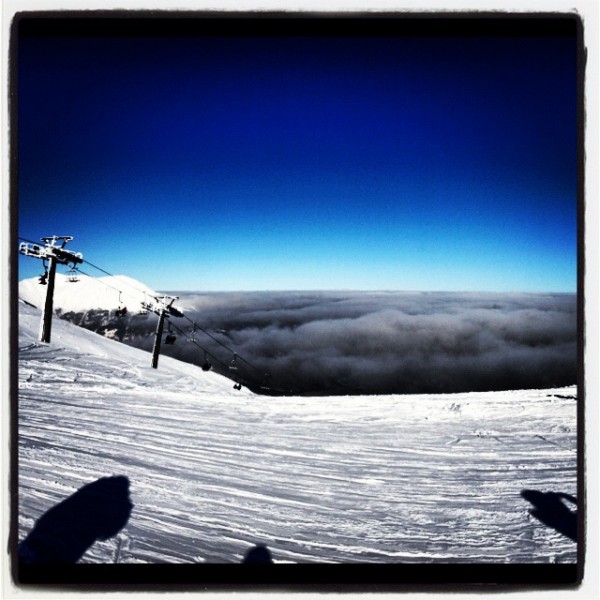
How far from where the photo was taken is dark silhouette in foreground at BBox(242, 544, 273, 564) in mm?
2354

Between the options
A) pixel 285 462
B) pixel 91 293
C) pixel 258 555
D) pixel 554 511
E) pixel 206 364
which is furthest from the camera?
pixel 206 364

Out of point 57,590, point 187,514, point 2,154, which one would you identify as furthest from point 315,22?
point 57,590

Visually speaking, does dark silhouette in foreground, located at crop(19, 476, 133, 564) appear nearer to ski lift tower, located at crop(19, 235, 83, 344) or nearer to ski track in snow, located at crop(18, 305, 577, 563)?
ski track in snow, located at crop(18, 305, 577, 563)

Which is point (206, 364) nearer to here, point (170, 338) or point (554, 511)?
point (170, 338)

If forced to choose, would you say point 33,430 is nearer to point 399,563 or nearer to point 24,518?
point 24,518

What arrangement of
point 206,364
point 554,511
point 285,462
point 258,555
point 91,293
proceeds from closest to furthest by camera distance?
point 258,555 < point 554,511 < point 285,462 < point 91,293 < point 206,364

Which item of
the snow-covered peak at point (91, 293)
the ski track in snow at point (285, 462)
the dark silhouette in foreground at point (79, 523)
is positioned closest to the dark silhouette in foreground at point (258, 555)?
the ski track in snow at point (285, 462)

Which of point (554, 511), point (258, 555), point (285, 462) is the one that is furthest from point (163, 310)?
point (554, 511)

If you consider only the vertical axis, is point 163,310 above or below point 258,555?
above

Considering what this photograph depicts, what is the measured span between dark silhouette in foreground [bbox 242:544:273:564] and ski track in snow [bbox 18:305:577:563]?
0.04m

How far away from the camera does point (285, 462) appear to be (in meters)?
2.89

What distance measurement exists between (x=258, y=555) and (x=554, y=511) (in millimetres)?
1780

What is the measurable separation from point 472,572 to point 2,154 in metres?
3.31

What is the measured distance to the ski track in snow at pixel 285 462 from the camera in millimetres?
2428
